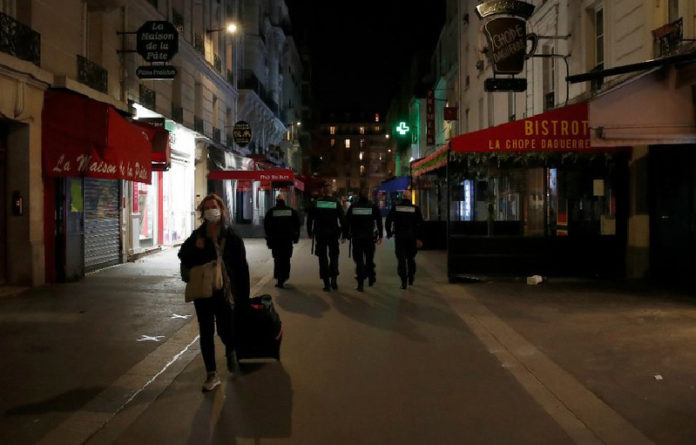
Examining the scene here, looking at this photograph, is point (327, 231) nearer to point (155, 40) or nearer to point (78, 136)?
point (78, 136)

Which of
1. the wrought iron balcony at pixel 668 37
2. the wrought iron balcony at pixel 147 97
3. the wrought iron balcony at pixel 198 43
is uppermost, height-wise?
the wrought iron balcony at pixel 198 43

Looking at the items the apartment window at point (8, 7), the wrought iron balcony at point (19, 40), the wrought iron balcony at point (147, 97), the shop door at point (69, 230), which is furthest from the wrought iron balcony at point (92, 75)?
the wrought iron balcony at point (147, 97)

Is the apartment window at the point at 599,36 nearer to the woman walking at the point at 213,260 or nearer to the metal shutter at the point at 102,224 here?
the metal shutter at the point at 102,224

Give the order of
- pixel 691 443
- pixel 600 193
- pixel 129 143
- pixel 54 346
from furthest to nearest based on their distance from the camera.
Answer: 1. pixel 600 193
2. pixel 129 143
3. pixel 54 346
4. pixel 691 443

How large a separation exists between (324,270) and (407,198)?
2.15m

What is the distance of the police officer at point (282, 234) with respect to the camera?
1237 cm

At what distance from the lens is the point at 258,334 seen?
646 centimetres

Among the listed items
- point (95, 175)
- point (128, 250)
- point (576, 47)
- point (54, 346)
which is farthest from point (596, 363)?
point (128, 250)

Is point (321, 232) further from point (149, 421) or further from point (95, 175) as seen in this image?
point (149, 421)

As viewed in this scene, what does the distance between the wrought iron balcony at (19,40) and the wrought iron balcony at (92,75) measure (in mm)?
1868

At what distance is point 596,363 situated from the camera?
22.0 ft

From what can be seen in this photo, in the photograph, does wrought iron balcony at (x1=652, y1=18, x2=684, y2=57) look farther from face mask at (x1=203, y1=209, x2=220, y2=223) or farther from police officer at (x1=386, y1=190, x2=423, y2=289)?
face mask at (x1=203, y1=209, x2=220, y2=223)

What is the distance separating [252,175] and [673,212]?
1669 cm

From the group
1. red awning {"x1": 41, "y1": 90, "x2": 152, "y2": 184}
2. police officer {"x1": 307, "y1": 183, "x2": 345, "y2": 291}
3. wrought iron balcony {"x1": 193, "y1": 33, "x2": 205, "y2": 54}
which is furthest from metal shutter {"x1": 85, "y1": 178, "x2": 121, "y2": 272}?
wrought iron balcony {"x1": 193, "y1": 33, "x2": 205, "y2": 54}
